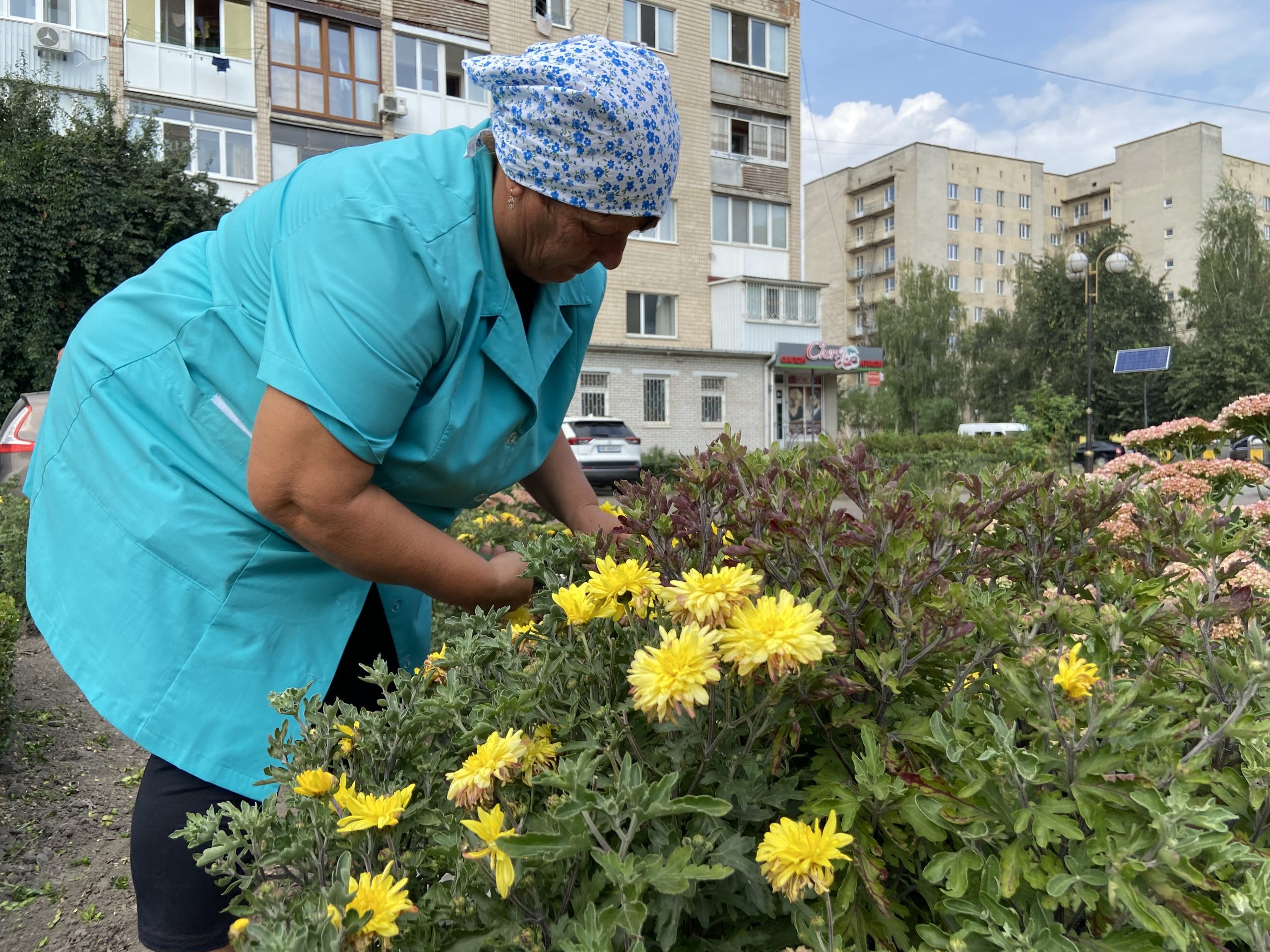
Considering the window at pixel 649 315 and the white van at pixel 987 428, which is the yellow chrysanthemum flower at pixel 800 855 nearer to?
the window at pixel 649 315

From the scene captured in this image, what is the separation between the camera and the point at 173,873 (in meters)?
1.40

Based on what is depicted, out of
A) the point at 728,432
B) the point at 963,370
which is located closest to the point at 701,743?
the point at 728,432

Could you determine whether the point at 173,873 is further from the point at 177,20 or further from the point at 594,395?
the point at 594,395

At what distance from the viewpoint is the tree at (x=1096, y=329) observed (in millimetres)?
38031

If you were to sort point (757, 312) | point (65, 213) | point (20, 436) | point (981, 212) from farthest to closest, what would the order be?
point (981, 212)
point (757, 312)
point (65, 213)
point (20, 436)

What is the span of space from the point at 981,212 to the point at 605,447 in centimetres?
4996

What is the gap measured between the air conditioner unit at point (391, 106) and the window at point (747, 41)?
10127 mm

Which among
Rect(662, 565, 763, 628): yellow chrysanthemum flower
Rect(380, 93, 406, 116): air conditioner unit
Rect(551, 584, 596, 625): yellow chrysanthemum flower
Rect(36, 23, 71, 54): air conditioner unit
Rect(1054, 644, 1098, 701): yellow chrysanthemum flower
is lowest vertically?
Rect(1054, 644, 1098, 701): yellow chrysanthemum flower

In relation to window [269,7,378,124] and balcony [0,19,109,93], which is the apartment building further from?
balcony [0,19,109,93]

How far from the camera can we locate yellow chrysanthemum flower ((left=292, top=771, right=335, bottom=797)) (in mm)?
1047

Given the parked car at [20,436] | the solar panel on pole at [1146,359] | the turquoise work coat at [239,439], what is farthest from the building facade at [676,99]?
the turquoise work coat at [239,439]

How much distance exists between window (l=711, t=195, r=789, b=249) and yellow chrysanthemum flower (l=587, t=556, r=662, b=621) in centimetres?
2671

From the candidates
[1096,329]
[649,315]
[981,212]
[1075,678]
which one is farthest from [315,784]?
[981,212]

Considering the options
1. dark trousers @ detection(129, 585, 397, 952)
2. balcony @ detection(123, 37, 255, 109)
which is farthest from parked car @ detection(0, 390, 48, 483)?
balcony @ detection(123, 37, 255, 109)
